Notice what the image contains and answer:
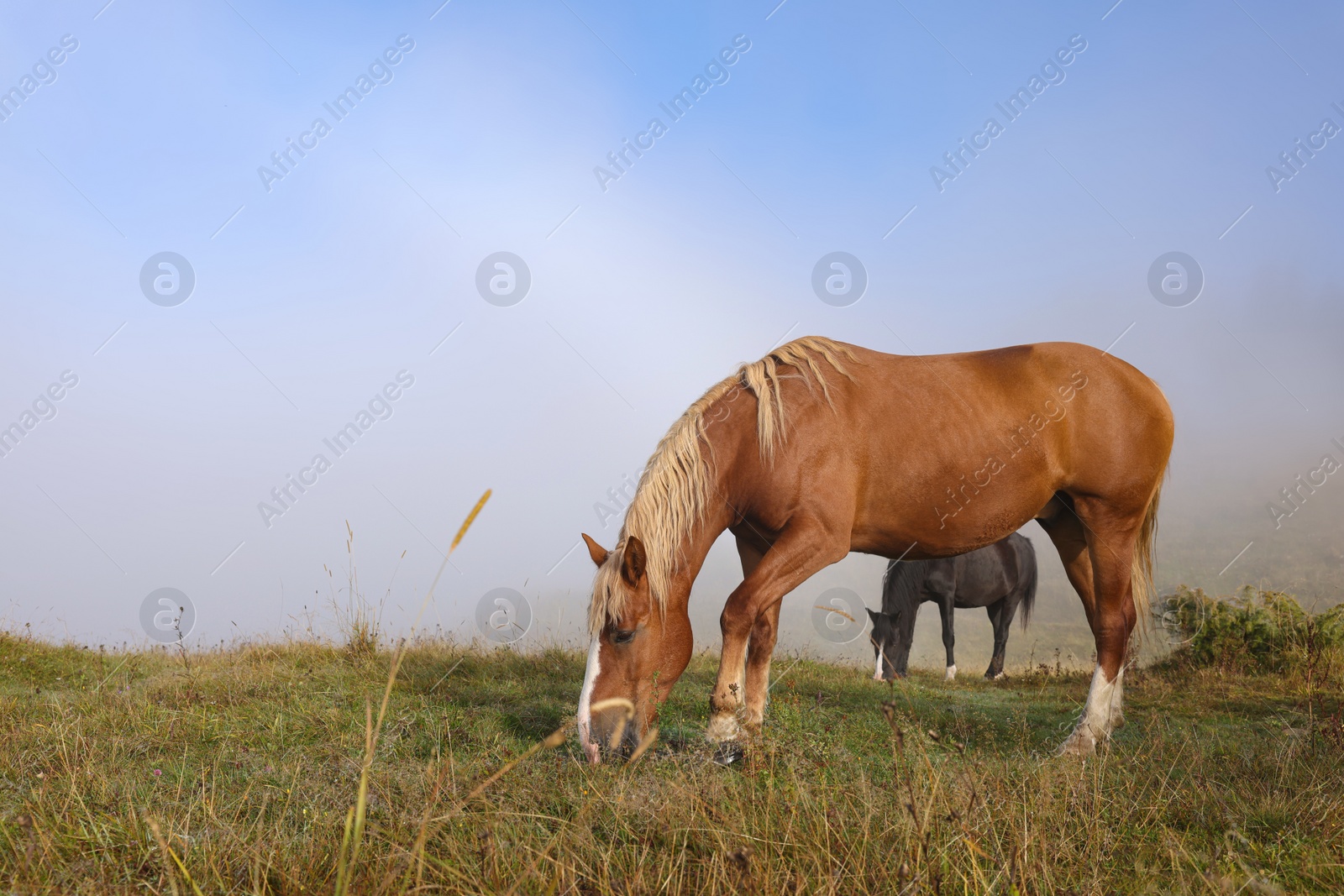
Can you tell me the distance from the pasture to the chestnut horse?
0.47m

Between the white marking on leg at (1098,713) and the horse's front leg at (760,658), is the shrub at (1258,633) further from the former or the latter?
the horse's front leg at (760,658)

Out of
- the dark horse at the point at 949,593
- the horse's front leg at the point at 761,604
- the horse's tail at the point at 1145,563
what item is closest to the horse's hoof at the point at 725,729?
the horse's front leg at the point at 761,604

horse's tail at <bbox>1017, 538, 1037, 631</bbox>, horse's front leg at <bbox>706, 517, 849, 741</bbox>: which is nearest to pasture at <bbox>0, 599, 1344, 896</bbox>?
horse's front leg at <bbox>706, 517, 849, 741</bbox>

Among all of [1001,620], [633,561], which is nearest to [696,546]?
[633,561]

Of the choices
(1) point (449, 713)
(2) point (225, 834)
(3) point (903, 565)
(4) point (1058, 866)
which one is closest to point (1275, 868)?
(4) point (1058, 866)

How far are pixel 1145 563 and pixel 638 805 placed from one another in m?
5.39

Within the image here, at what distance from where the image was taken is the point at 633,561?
14.6 feet

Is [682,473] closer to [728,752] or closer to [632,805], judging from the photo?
[728,752]

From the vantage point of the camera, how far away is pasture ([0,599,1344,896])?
7.70 ft

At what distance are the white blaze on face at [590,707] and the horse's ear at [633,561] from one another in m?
0.40

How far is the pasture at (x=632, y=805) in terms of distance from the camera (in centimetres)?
235

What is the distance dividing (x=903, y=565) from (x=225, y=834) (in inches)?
426

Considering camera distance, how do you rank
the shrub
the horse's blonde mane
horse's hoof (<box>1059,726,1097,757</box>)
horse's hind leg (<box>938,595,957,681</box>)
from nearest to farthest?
1. the horse's blonde mane
2. horse's hoof (<box>1059,726,1097,757</box>)
3. the shrub
4. horse's hind leg (<box>938,595,957,681</box>)

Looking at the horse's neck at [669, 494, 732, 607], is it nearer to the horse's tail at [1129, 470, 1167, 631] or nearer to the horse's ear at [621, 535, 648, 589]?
the horse's ear at [621, 535, 648, 589]
